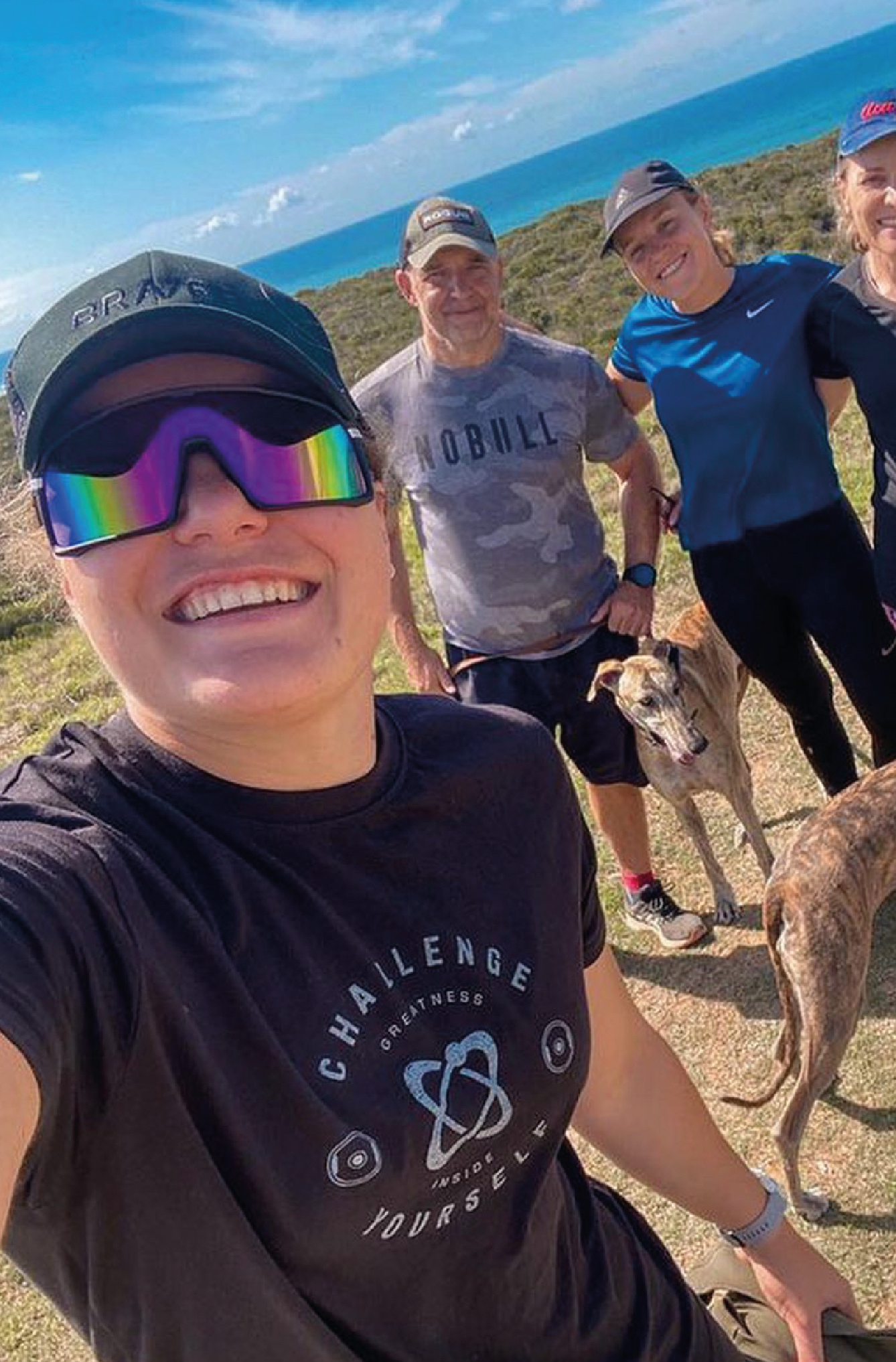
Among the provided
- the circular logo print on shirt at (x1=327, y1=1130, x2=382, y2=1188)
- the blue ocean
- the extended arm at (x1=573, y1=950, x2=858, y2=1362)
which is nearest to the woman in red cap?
the extended arm at (x1=573, y1=950, x2=858, y2=1362)

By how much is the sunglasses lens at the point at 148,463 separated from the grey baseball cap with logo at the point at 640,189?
3.06 meters

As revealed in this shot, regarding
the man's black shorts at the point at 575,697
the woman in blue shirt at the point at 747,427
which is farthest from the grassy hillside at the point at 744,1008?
the woman in blue shirt at the point at 747,427

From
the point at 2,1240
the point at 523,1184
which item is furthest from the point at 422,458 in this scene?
the point at 2,1240

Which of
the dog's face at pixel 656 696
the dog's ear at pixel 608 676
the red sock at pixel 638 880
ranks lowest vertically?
the red sock at pixel 638 880

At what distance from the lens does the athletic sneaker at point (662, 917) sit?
15.1ft

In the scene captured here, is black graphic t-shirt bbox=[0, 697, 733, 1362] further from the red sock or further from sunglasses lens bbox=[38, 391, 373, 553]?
the red sock

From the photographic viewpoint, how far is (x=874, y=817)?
3467 millimetres

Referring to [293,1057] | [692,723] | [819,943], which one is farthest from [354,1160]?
[692,723]

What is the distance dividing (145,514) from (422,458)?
2.87m

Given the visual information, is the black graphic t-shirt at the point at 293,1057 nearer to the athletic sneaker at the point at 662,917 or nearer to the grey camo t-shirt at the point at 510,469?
the grey camo t-shirt at the point at 510,469

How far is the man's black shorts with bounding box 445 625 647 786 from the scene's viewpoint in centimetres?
423

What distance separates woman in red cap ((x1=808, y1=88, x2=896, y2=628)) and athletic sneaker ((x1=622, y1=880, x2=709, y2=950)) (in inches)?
63.8

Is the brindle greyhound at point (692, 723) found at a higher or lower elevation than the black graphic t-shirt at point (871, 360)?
lower

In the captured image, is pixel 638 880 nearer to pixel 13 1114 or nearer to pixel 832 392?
pixel 832 392
